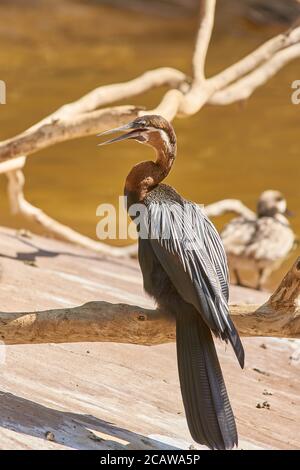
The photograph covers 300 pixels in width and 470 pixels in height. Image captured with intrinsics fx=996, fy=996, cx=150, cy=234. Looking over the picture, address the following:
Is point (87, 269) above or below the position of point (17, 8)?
below

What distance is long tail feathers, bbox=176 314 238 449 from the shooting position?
3289 mm

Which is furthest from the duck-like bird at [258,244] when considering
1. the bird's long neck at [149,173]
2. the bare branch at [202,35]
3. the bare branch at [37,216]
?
the bird's long neck at [149,173]

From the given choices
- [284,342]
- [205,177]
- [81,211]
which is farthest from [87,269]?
[205,177]

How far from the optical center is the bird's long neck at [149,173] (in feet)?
12.4

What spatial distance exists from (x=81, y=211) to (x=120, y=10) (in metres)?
10.5

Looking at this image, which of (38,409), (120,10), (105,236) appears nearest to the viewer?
(38,409)

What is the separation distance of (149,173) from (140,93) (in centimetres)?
341

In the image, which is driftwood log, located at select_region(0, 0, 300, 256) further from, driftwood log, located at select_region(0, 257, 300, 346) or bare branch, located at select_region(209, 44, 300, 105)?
driftwood log, located at select_region(0, 257, 300, 346)

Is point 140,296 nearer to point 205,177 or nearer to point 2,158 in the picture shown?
point 2,158

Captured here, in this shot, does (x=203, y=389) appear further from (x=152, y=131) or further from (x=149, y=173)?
(x=152, y=131)

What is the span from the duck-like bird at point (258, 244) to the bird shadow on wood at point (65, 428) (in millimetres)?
4225

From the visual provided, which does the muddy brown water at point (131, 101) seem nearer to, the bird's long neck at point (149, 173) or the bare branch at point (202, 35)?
the bare branch at point (202, 35)

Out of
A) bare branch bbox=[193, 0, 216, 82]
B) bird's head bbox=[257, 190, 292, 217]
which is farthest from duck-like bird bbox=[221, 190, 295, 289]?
bare branch bbox=[193, 0, 216, 82]

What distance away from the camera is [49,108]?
13.6m
